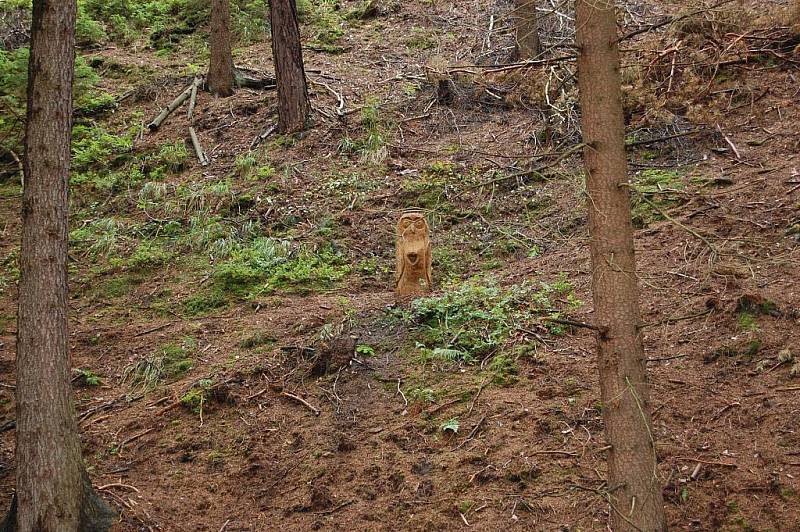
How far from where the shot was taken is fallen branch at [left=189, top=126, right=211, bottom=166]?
12211 millimetres

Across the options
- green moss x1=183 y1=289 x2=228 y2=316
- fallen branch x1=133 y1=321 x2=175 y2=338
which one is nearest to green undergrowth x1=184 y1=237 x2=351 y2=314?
green moss x1=183 y1=289 x2=228 y2=316

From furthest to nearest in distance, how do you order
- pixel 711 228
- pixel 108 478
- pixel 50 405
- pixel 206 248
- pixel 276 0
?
pixel 276 0 → pixel 206 248 → pixel 711 228 → pixel 108 478 → pixel 50 405

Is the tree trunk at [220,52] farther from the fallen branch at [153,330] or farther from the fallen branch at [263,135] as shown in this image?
the fallen branch at [153,330]

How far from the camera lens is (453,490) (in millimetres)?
5902

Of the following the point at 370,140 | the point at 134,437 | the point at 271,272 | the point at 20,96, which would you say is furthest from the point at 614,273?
the point at 20,96

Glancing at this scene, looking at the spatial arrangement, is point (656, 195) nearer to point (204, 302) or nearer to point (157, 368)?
point (204, 302)

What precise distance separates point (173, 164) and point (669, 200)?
7.96 m

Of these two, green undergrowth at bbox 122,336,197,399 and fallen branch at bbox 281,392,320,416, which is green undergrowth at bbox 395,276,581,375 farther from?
green undergrowth at bbox 122,336,197,399

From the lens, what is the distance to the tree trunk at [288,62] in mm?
12141

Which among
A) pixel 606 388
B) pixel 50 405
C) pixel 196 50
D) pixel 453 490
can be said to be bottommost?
pixel 453 490

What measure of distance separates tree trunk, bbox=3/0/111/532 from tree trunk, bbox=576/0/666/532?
3832mm

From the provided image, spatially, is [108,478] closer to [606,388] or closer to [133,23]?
[606,388]

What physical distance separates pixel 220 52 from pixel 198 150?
8.00 ft

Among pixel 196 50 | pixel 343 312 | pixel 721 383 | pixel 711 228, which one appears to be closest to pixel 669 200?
pixel 711 228
